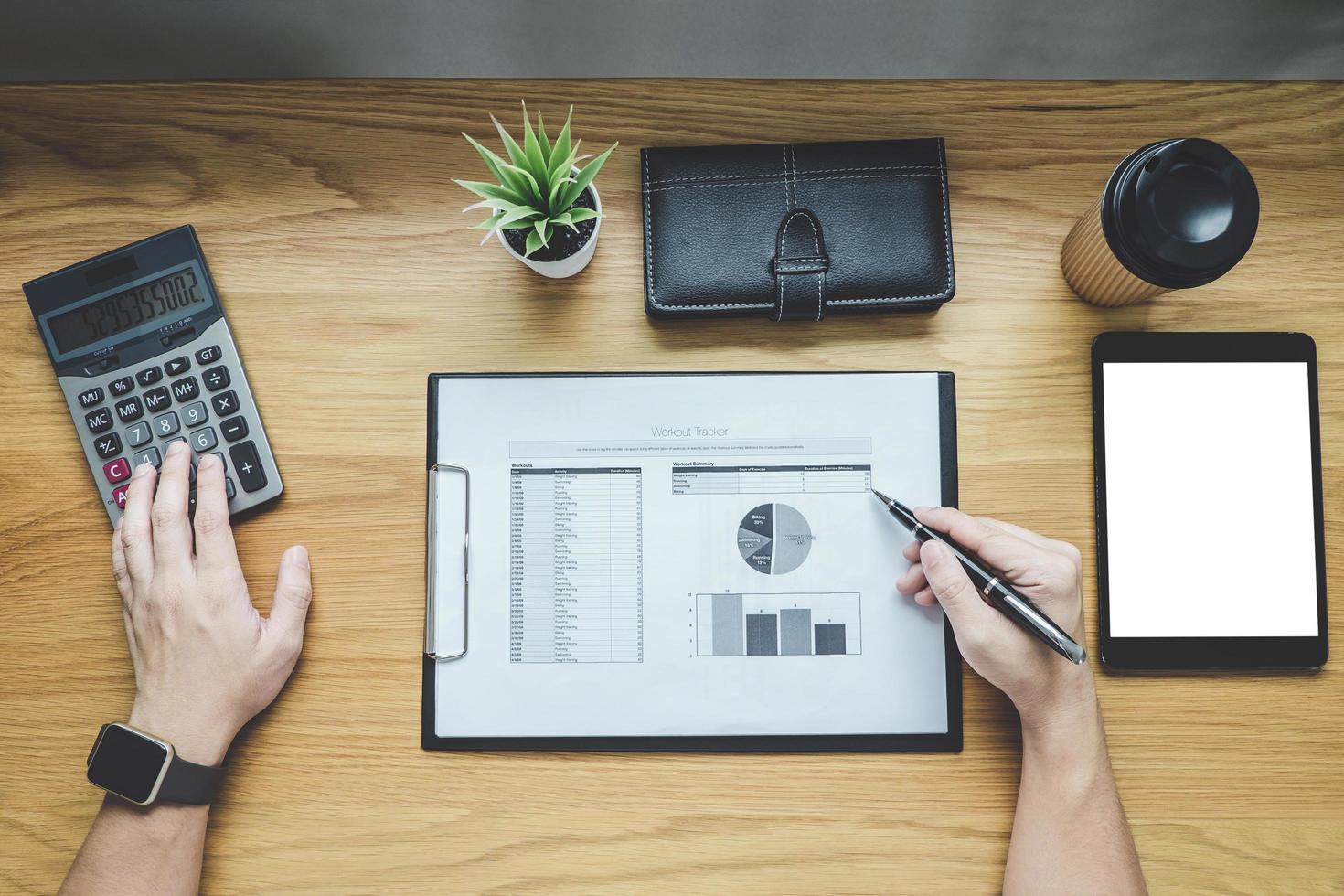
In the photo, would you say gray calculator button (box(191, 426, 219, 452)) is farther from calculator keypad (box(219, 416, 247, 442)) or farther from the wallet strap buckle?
the wallet strap buckle

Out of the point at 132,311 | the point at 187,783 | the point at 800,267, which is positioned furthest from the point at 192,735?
the point at 800,267

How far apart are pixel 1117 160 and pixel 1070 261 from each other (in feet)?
0.39

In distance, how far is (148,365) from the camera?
0.71m

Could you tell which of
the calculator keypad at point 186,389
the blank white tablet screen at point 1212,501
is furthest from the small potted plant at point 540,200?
the blank white tablet screen at point 1212,501

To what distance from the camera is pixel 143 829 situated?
67cm

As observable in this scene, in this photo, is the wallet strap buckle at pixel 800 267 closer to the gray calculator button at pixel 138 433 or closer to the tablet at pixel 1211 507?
the tablet at pixel 1211 507

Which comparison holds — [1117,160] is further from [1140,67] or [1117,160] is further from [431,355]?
[431,355]

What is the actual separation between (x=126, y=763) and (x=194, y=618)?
0.13 m

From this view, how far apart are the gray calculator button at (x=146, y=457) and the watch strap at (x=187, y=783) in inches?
10.2

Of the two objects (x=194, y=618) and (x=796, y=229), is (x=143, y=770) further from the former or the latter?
A: (x=796, y=229)

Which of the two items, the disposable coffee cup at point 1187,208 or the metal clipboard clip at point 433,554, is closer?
the disposable coffee cup at point 1187,208

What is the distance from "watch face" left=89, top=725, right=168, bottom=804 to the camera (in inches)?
26.4

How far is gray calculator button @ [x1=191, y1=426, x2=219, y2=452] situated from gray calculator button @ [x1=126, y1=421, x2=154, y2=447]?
0.04 meters

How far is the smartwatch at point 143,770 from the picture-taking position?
2.19ft
